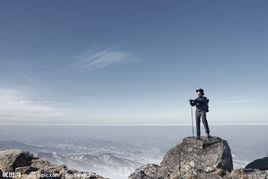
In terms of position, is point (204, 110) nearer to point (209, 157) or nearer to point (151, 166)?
point (209, 157)

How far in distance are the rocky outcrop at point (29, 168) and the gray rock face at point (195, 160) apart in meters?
4.64

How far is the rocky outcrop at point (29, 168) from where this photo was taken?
65.9ft

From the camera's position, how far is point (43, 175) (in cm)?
1930

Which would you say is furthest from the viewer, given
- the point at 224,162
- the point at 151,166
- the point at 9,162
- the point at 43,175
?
the point at 151,166

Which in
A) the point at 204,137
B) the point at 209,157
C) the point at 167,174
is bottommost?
the point at 167,174

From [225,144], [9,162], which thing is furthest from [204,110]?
[9,162]

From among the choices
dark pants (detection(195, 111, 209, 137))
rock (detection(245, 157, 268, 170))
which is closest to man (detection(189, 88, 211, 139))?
dark pants (detection(195, 111, 209, 137))

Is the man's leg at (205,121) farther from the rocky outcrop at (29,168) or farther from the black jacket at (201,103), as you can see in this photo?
the rocky outcrop at (29,168)

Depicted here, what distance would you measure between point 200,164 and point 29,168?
13.8 meters

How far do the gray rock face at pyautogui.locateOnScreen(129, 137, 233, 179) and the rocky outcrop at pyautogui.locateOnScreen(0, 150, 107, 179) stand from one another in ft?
15.2

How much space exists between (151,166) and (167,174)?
8.34 feet

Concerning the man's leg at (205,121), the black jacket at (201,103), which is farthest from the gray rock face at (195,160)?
the black jacket at (201,103)

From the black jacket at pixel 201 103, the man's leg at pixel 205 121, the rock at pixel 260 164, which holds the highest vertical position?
the black jacket at pixel 201 103

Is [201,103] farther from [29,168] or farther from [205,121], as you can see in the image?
[29,168]
